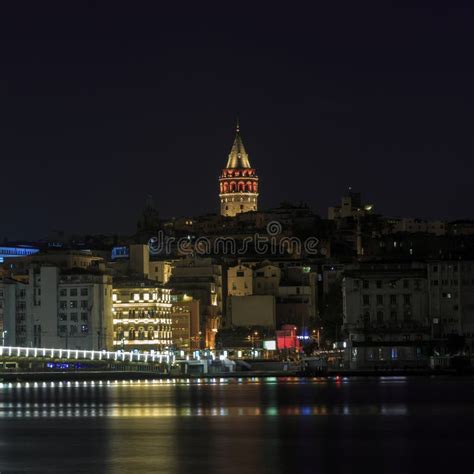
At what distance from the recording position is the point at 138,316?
15762 cm

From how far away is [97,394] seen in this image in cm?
10238

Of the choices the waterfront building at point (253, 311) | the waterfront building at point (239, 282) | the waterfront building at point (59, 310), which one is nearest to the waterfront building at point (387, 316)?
the waterfront building at point (59, 310)

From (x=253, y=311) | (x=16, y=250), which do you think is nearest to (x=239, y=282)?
(x=253, y=311)

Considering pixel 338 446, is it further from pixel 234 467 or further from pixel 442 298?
pixel 442 298

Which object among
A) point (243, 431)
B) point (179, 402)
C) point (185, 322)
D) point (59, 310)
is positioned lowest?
point (243, 431)

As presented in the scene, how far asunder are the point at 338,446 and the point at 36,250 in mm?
140364

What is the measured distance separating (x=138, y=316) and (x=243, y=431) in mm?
92506

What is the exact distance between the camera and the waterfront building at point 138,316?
157 meters

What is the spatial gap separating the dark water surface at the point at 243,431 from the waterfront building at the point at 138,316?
52.4m

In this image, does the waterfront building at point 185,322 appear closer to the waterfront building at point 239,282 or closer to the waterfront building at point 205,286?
the waterfront building at point 205,286

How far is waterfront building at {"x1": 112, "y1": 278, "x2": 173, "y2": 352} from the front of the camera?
15700 centimetres

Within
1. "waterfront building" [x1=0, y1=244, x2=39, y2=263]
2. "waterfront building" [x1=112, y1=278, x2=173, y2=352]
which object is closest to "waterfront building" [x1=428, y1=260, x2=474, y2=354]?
"waterfront building" [x1=112, y1=278, x2=173, y2=352]

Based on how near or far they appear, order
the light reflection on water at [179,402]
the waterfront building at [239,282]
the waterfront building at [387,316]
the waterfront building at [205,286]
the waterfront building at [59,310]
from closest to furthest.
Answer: the light reflection on water at [179,402] < the waterfront building at [387,316] < the waterfront building at [59,310] < the waterfront building at [205,286] < the waterfront building at [239,282]

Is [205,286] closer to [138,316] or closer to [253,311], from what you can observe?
[253,311]
